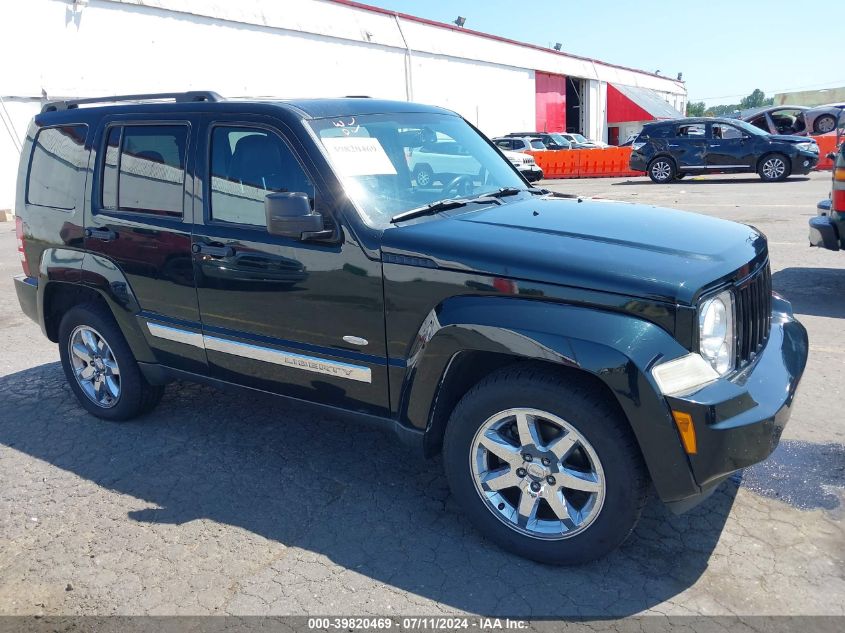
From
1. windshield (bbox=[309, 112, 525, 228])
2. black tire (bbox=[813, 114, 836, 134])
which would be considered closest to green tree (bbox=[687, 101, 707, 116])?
black tire (bbox=[813, 114, 836, 134])

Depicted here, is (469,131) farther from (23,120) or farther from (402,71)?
(402,71)

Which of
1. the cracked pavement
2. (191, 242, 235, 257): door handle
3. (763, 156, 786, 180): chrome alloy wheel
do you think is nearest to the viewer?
the cracked pavement

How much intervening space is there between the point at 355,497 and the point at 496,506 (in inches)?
33.8

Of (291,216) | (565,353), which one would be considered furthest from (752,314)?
(291,216)

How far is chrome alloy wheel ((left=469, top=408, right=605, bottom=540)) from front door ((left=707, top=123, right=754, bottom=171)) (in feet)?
55.8

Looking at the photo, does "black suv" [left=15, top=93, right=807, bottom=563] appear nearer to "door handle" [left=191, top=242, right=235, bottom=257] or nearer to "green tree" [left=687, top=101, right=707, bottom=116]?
"door handle" [left=191, top=242, right=235, bottom=257]

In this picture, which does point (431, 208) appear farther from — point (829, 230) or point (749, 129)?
point (749, 129)

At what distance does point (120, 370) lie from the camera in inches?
177

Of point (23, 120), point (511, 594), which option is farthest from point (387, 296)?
point (23, 120)

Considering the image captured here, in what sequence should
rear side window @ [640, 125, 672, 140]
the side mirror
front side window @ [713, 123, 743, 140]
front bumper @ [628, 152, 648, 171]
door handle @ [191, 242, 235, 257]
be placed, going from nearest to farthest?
the side mirror, door handle @ [191, 242, 235, 257], front side window @ [713, 123, 743, 140], rear side window @ [640, 125, 672, 140], front bumper @ [628, 152, 648, 171]

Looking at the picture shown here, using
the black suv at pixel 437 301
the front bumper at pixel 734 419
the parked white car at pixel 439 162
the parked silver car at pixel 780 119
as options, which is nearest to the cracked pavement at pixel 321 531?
the black suv at pixel 437 301

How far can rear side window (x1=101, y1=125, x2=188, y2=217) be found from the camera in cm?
393

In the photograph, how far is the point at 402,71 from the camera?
3048 centimetres

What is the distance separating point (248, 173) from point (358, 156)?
603 millimetres
